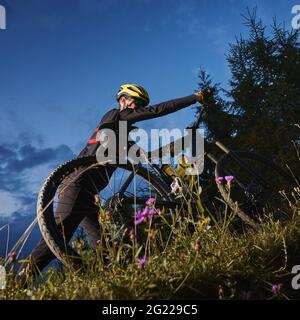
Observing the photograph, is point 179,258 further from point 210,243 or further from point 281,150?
point 281,150

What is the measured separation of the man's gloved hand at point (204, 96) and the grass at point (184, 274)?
1.92m

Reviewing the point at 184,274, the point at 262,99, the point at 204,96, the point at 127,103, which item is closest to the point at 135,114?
the point at 127,103

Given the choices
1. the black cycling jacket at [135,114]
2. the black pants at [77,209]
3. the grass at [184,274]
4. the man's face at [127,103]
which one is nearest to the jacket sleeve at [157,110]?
the black cycling jacket at [135,114]

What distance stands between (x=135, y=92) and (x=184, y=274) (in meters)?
3.21

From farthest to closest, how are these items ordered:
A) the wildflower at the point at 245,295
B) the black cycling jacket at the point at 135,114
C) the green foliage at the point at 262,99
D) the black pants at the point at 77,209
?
1. the green foliage at the point at 262,99
2. the black cycling jacket at the point at 135,114
3. the black pants at the point at 77,209
4. the wildflower at the point at 245,295

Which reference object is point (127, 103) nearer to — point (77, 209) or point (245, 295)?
point (77, 209)

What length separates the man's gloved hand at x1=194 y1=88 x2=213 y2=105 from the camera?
5152 mm

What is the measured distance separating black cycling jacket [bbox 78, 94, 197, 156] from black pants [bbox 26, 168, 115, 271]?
348 millimetres

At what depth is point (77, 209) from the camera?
4.80 m

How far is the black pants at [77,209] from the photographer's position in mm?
4664

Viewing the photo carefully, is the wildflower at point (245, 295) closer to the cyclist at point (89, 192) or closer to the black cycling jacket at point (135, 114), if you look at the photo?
the cyclist at point (89, 192)

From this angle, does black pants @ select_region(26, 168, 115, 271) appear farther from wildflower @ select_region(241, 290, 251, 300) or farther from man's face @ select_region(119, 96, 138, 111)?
wildflower @ select_region(241, 290, 251, 300)

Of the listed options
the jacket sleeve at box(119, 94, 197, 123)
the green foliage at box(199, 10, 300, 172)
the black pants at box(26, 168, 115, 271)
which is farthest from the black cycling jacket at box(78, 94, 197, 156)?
the green foliage at box(199, 10, 300, 172)
